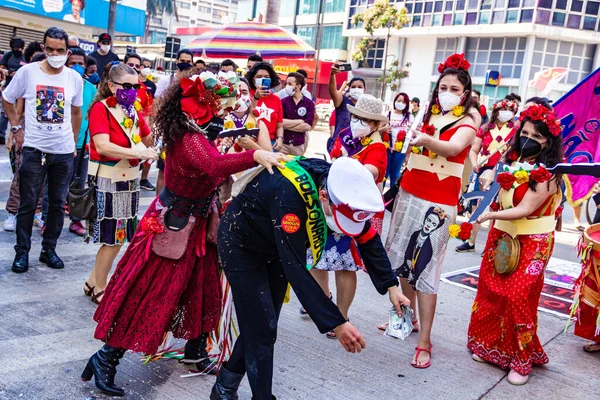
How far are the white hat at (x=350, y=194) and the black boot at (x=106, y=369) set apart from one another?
161 centimetres

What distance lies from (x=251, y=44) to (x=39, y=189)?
1035cm

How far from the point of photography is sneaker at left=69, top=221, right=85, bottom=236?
250 inches

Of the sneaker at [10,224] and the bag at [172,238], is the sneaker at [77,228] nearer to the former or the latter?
the sneaker at [10,224]

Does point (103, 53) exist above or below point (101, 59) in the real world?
above

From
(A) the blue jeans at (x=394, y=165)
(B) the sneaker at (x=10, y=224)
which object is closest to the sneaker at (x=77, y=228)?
(B) the sneaker at (x=10, y=224)

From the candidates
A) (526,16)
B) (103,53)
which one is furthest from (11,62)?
(526,16)

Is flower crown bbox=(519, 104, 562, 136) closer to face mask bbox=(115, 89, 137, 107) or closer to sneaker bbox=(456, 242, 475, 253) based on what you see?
face mask bbox=(115, 89, 137, 107)

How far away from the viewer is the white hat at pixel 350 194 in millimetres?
2336

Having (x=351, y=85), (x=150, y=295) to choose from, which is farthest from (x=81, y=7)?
(x=150, y=295)

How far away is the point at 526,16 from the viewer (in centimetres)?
3403

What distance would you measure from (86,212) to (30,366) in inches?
52.6

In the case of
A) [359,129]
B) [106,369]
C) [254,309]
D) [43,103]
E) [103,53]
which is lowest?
[106,369]

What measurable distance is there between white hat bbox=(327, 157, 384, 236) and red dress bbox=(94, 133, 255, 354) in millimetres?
873

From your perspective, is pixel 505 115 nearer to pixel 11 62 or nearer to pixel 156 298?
pixel 156 298
